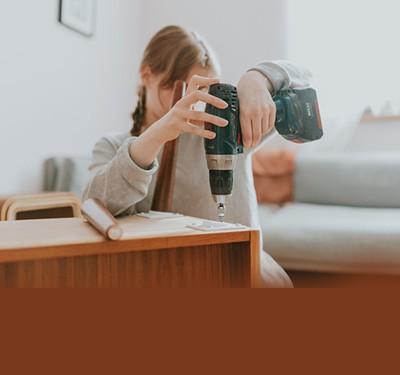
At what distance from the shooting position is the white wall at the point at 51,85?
86.0 inches

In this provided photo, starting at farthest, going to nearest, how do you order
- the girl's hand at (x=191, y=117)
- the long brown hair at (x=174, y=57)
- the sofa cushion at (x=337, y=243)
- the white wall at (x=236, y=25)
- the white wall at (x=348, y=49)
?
1. the white wall at (x=236, y=25)
2. the white wall at (x=348, y=49)
3. the sofa cushion at (x=337, y=243)
4. the long brown hair at (x=174, y=57)
5. the girl's hand at (x=191, y=117)

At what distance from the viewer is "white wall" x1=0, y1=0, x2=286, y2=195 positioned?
221 centimetres

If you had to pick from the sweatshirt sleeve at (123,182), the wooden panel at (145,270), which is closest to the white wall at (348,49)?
the sweatshirt sleeve at (123,182)

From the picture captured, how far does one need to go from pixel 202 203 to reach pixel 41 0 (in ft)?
5.65

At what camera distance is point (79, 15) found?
263cm

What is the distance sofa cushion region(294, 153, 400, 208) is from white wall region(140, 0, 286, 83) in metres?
0.78

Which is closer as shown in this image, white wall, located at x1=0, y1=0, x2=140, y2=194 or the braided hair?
the braided hair

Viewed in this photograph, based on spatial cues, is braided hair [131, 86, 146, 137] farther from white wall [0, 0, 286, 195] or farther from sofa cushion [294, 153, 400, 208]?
sofa cushion [294, 153, 400, 208]

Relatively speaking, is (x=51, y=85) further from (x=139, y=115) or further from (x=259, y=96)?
(x=259, y=96)

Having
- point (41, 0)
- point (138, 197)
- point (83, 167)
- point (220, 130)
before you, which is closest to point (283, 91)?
point (220, 130)

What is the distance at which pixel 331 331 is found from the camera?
1.69 feet

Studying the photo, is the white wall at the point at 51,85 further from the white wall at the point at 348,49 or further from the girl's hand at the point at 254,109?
the girl's hand at the point at 254,109

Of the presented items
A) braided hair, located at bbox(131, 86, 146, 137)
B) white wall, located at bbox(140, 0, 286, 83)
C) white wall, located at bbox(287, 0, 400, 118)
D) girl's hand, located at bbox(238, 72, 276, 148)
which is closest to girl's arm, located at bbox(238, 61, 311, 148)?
girl's hand, located at bbox(238, 72, 276, 148)

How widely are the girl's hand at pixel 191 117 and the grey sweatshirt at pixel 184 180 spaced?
0.08m
